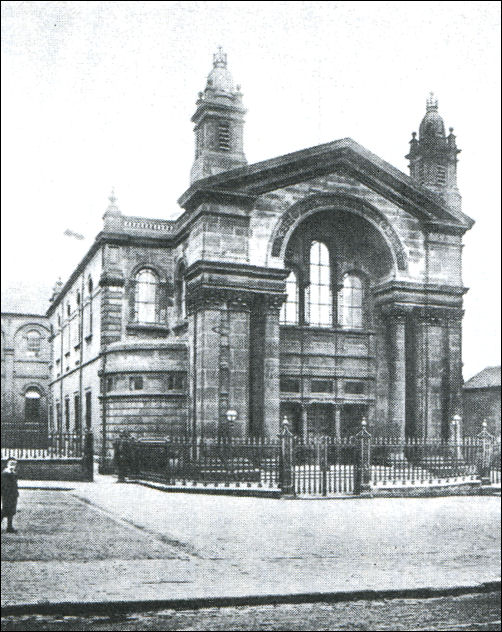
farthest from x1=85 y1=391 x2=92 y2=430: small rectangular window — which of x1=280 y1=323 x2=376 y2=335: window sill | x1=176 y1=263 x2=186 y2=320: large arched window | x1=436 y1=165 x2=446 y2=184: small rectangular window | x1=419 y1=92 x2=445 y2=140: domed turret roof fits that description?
x1=419 y1=92 x2=445 y2=140: domed turret roof

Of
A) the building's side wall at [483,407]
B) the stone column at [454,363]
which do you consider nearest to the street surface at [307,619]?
the stone column at [454,363]

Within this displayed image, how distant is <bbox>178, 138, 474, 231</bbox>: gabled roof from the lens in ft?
93.8

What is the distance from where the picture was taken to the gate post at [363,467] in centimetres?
2170

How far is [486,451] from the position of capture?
24.8m

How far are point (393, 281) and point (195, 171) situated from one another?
8.39m

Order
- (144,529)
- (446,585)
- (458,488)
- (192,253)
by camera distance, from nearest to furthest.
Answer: (446,585) → (144,529) → (458,488) → (192,253)

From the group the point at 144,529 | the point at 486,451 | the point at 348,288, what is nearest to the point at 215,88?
the point at 348,288

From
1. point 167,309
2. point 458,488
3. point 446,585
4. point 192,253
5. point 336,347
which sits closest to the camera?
point 446,585

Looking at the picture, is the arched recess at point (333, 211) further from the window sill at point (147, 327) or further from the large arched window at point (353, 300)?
the window sill at point (147, 327)

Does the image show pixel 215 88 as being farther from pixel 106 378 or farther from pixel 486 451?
pixel 486 451

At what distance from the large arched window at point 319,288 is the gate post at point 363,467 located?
10024mm

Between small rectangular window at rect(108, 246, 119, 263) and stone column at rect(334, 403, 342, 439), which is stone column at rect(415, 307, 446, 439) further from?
small rectangular window at rect(108, 246, 119, 263)

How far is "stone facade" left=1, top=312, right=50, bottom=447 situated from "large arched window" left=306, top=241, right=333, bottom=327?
30.8 metres

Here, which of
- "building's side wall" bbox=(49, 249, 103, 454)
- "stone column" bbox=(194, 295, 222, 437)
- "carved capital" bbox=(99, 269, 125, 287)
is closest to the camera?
"stone column" bbox=(194, 295, 222, 437)
